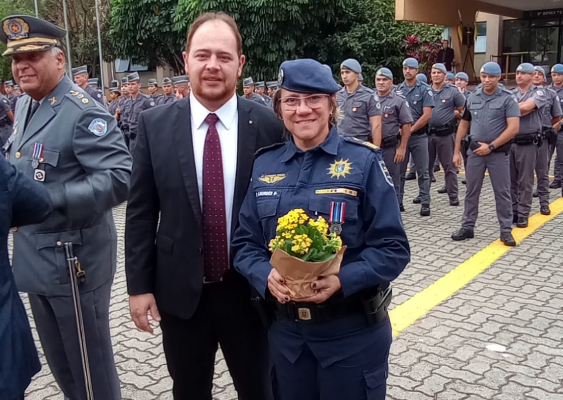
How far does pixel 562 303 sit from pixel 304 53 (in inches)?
669

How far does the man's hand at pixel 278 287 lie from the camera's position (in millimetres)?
2053

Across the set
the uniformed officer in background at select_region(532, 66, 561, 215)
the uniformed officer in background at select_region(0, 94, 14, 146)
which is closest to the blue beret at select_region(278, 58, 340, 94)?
the uniformed officer in background at select_region(532, 66, 561, 215)

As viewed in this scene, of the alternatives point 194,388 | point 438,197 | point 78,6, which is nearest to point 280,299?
point 194,388

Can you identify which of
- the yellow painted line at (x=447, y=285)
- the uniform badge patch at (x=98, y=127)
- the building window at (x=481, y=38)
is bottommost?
the yellow painted line at (x=447, y=285)

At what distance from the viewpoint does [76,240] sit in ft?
8.70

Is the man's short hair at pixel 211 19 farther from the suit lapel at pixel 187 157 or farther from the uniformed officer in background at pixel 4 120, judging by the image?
the uniformed officer in background at pixel 4 120

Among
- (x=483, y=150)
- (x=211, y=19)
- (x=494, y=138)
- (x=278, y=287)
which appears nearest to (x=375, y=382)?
(x=278, y=287)

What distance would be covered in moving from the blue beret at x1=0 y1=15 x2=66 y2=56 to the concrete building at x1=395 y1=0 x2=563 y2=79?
58.8ft

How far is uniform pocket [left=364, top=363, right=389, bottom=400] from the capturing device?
2164 mm

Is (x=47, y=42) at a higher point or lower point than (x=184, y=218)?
higher

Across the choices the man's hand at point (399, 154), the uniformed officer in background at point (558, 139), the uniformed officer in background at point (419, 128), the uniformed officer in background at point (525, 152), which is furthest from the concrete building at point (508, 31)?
the uniformed officer in background at point (525, 152)

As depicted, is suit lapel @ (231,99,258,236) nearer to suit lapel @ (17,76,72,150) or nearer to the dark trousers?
the dark trousers

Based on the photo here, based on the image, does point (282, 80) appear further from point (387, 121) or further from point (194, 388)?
point (387, 121)

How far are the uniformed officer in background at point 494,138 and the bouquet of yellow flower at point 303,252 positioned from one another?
5.44m
